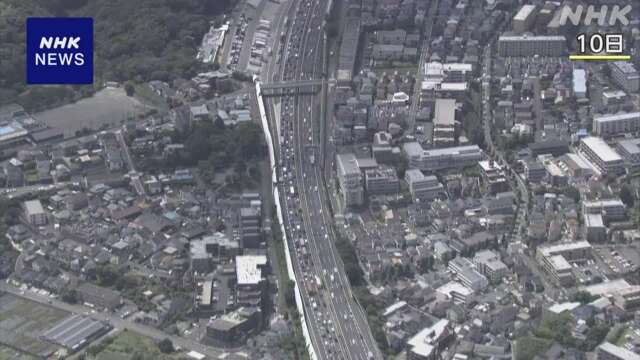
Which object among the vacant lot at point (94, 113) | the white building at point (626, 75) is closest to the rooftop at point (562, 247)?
the white building at point (626, 75)

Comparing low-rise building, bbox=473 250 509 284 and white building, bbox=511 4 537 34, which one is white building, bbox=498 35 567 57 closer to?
white building, bbox=511 4 537 34

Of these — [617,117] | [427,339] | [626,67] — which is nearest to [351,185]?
[427,339]

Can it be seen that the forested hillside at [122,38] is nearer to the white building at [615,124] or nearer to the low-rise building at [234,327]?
the white building at [615,124]

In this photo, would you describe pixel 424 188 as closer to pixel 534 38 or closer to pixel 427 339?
pixel 427 339

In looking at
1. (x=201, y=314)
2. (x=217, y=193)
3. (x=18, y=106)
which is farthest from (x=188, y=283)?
(x=18, y=106)

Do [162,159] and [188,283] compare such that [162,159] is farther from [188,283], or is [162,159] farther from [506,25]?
[506,25]

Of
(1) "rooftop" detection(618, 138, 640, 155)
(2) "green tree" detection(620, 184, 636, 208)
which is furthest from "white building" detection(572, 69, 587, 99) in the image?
(2) "green tree" detection(620, 184, 636, 208)
